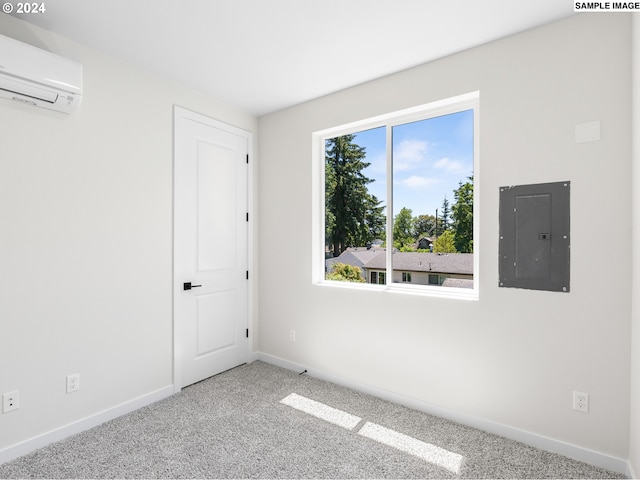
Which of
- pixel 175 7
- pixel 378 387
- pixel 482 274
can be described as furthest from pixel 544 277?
pixel 175 7

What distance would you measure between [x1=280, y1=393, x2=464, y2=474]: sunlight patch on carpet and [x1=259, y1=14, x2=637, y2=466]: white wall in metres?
0.42

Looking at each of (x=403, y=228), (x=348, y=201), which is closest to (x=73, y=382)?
(x=348, y=201)

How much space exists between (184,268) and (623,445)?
10.2 feet

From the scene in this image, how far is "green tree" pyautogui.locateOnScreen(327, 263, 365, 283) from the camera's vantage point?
10.1 ft

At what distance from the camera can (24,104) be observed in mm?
1993

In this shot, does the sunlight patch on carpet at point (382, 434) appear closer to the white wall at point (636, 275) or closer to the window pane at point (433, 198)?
the white wall at point (636, 275)

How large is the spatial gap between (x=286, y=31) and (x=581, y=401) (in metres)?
2.78

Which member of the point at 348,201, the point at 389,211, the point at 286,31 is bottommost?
the point at 389,211

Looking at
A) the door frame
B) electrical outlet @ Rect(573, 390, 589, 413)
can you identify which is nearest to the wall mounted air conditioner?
the door frame

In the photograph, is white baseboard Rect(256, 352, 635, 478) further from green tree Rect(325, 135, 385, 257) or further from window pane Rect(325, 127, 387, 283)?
green tree Rect(325, 135, 385, 257)

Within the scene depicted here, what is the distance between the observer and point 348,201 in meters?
3.17

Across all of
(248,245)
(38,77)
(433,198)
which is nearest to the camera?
(38,77)

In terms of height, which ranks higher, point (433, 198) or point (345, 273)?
point (433, 198)

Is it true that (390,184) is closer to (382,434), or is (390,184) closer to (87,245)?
(382,434)
